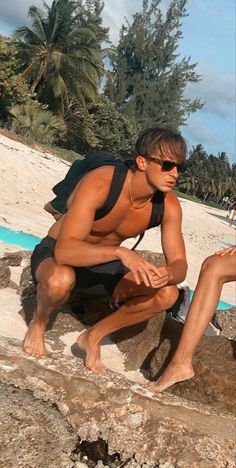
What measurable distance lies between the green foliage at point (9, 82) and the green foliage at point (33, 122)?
545mm

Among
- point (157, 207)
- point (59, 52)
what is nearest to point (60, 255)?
point (157, 207)

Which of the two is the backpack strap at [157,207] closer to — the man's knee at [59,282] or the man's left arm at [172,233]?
the man's left arm at [172,233]

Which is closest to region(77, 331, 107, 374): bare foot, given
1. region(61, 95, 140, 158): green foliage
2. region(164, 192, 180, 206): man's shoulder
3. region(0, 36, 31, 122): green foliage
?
region(164, 192, 180, 206): man's shoulder

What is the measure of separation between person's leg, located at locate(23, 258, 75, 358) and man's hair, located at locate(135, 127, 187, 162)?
720mm

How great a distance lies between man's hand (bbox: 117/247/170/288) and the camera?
242 cm

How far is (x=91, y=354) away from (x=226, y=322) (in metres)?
2.50

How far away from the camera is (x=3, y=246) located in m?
6.31

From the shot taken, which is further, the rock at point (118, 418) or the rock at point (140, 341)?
the rock at point (140, 341)

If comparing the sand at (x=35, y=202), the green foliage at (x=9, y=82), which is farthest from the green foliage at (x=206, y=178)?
the sand at (x=35, y=202)

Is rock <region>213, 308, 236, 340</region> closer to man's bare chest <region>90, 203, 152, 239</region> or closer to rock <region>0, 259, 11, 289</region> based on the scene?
rock <region>0, 259, 11, 289</region>

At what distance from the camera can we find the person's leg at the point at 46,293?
8.41 feet

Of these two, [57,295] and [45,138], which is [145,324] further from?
[45,138]

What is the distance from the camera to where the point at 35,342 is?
2619 millimetres

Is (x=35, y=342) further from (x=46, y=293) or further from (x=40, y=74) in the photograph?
(x=40, y=74)
